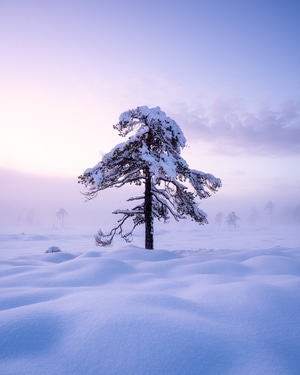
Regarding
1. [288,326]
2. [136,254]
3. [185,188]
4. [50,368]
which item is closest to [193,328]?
[288,326]

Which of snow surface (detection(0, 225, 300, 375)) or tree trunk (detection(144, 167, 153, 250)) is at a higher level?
tree trunk (detection(144, 167, 153, 250))

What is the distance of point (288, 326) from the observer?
312 cm

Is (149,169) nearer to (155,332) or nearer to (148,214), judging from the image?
(148,214)

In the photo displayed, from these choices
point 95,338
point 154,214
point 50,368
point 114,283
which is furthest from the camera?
point 154,214

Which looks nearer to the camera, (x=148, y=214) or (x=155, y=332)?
(x=155, y=332)

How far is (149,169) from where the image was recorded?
1136 centimetres

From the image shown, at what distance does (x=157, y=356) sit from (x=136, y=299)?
49.1 inches

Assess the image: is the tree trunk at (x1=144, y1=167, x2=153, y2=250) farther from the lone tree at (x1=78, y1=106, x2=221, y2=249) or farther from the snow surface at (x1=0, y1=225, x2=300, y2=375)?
the snow surface at (x1=0, y1=225, x2=300, y2=375)

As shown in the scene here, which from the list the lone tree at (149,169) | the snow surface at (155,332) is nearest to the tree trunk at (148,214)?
the lone tree at (149,169)

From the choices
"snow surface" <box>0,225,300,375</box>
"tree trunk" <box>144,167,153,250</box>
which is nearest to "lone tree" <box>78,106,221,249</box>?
"tree trunk" <box>144,167,153,250</box>

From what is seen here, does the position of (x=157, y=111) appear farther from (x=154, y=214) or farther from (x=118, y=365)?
(x=118, y=365)

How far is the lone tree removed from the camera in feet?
35.8

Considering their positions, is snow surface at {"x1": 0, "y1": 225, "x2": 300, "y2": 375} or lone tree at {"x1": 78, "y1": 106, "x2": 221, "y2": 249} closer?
snow surface at {"x1": 0, "y1": 225, "x2": 300, "y2": 375}

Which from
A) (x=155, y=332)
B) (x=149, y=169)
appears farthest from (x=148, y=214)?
(x=155, y=332)
